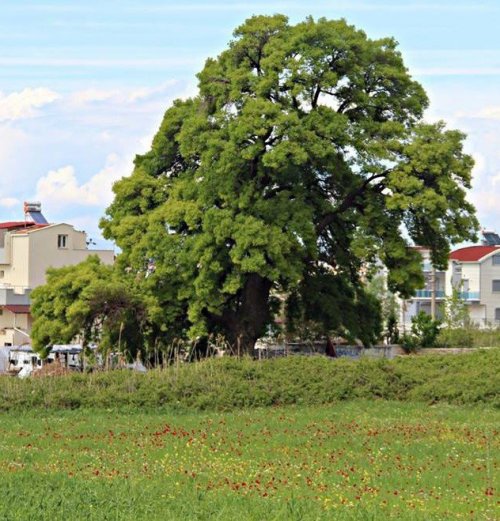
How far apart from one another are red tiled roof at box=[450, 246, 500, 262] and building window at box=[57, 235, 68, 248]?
26.9 m

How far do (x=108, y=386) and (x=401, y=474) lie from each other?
1287cm

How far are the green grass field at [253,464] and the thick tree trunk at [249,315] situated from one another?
15633 mm

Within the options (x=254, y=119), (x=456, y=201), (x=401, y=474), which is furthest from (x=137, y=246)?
(x=401, y=474)

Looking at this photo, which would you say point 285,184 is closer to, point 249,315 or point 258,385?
point 249,315

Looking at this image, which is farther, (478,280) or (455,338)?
(478,280)

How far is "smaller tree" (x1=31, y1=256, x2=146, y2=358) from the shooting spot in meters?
42.5

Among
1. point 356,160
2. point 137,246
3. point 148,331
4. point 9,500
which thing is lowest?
point 9,500

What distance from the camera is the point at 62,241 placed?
82.1 metres

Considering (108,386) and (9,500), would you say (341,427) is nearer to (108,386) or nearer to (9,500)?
(108,386)

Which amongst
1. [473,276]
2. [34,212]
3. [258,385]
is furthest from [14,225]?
[258,385]

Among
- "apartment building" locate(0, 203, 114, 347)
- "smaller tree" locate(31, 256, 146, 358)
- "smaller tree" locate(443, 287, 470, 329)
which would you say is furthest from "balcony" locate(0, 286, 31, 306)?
"smaller tree" locate(31, 256, 146, 358)

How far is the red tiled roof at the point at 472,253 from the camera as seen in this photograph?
3637 inches

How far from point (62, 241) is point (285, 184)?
39927 mm

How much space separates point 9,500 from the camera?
15523mm
